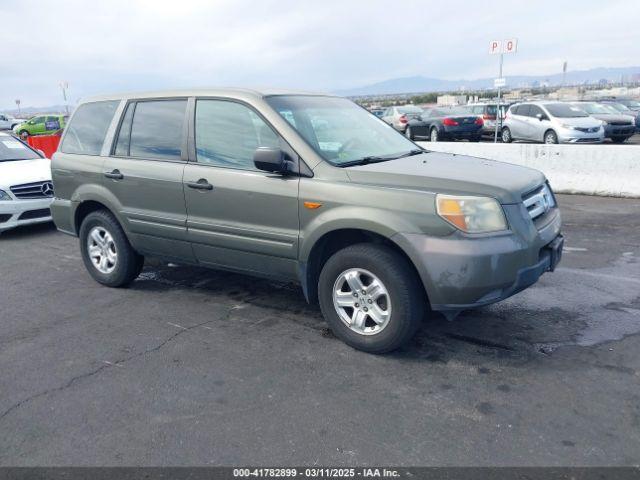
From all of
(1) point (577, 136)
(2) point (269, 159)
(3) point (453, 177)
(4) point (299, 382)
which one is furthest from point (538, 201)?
(1) point (577, 136)

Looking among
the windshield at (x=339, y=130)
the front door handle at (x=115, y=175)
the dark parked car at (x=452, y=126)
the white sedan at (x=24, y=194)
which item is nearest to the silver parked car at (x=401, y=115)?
the dark parked car at (x=452, y=126)

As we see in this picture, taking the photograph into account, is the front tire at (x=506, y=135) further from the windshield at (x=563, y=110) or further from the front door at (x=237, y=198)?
the front door at (x=237, y=198)

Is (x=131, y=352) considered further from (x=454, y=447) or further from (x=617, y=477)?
(x=617, y=477)

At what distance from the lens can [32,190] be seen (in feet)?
27.2

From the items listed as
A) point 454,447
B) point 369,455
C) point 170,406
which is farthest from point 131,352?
point 454,447

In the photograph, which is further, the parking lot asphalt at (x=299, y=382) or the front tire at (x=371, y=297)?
the front tire at (x=371, y=297)

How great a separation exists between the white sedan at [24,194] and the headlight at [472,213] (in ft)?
21.9

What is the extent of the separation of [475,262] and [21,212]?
23.1 feet

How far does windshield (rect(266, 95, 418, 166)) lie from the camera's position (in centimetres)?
425

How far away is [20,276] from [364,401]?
15.0ft

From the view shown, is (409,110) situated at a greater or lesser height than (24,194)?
greater

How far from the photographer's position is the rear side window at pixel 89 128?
540cm

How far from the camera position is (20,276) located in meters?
6.17

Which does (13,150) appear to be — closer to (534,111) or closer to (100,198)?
(100,198)
